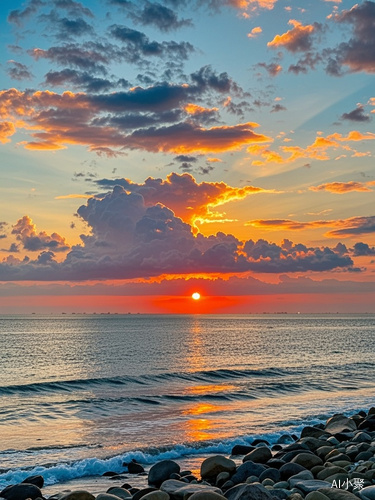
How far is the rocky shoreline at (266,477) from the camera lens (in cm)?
1317

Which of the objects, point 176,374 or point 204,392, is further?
point 176,374

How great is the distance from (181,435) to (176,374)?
2971 centimetres

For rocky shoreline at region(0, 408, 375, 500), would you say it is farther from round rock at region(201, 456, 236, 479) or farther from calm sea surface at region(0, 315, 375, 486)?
calm sea surface at region(0, 315, 375, 486)

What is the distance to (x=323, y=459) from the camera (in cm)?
1905

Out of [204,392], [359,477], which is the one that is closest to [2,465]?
[359,477]

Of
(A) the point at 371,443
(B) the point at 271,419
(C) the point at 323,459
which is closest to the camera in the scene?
(C) the point at 323,459

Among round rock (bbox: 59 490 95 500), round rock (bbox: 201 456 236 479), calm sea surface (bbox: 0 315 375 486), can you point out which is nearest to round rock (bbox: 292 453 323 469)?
round rock (bbox: 201 456 236 479)

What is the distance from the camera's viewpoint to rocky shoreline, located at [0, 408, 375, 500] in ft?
43.2

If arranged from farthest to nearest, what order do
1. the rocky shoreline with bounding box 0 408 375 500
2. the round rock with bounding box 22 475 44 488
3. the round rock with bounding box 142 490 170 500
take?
the round rock with bounding box 22 475 44 488 < the round rock with bounding box 142 490 170 500 < the rocky shoreline with bounding box 0 408 375 500

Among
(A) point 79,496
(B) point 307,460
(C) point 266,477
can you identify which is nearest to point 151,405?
(B) point 307,460

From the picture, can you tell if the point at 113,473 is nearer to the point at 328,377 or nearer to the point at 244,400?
the point at 244,400

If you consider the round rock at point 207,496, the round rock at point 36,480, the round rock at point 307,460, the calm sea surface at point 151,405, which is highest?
the round rock at point 207,496

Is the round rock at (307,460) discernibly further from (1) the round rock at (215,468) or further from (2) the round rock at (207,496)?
(2) the round rock at (207,496)

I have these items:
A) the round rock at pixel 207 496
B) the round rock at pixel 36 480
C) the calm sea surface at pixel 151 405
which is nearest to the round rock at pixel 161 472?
the calm sea surface at pixel 151 405
